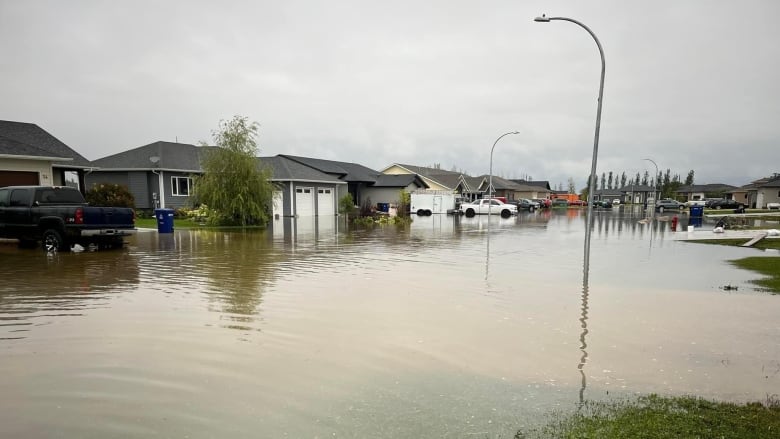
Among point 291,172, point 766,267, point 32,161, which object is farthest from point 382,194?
point 766,267

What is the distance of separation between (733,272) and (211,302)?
13560 mm

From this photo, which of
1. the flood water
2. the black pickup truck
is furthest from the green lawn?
the flood water

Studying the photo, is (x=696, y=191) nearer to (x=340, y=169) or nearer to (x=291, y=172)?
(x=340, y=169)

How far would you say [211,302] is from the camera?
820 centimetres

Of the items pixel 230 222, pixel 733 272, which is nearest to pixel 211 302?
pixel 733 272

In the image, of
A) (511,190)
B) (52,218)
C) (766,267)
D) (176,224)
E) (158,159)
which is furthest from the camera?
(511,190)

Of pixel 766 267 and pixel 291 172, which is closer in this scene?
pixel 766 267

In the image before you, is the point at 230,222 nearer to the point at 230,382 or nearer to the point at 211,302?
the point at 211,302

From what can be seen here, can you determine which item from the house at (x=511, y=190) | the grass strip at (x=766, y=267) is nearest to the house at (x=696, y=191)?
the house at (x=511, y=190)

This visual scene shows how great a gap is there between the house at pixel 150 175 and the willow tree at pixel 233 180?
18.1 ft

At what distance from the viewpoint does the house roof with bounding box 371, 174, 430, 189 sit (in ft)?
164

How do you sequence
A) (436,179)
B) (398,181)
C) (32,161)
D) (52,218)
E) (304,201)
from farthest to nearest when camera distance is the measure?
(436,179), (398,181), (304,201), (32,161), (52,218)

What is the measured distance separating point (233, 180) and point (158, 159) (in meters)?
10.4

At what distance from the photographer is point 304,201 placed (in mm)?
37938
